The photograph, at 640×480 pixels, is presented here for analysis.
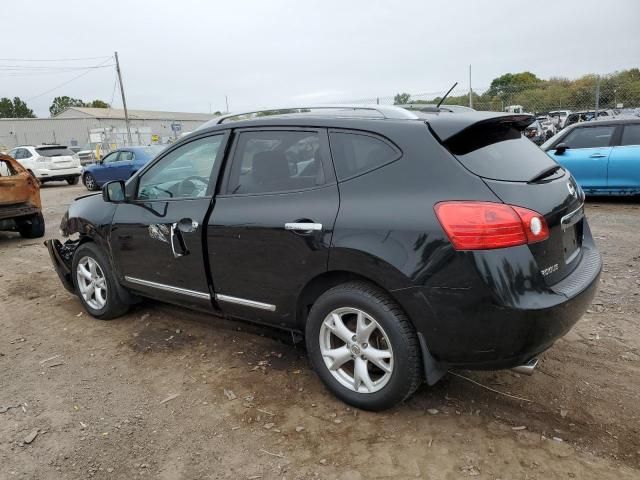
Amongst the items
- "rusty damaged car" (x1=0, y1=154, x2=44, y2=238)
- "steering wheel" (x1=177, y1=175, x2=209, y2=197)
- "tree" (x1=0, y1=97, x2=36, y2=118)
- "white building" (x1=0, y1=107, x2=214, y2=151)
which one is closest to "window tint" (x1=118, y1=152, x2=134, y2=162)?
"rusty damaged car" (x1=0, y1=154, x2=44, y2=238)

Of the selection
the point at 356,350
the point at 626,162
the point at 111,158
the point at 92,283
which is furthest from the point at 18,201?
the point at 626,162

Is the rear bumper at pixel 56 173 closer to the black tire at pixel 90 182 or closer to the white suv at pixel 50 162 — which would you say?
the white suv at pixel 50 162

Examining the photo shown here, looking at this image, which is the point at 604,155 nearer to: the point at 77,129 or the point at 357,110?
the point at 357,110

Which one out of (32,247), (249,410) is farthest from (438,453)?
(32,247)

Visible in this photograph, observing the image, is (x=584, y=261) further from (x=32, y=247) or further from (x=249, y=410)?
(x=32, y=247)

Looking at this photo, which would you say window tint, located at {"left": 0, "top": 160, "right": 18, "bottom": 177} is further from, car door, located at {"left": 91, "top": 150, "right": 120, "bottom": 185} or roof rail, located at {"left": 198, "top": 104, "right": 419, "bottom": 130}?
car door, located at {"left": 91, "top": 150, "right": 120, "bottom": 185}

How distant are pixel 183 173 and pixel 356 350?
1962 millimetres

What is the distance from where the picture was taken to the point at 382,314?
2664 mm

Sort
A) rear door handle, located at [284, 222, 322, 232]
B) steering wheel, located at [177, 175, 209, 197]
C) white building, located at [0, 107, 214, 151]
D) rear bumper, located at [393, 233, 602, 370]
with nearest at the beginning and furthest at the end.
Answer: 1. rear bumper, located at [393, 233, 602, 370]
2. rear door handle, located at [284, 222, 322, 232]
3. steering wheel, located at [177, 175, 209, 197]
4. white building, located at [0, 107, 214, 151]

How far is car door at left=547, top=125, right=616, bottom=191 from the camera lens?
8695 millimetres

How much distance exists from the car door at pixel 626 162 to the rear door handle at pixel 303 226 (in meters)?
7.60

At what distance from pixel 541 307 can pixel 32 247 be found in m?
8.12

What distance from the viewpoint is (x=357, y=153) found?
2.87m

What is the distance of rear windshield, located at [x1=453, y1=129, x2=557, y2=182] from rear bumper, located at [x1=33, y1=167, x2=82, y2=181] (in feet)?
65.5
